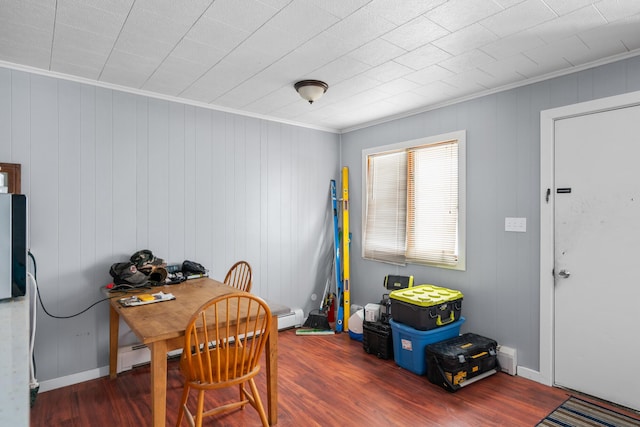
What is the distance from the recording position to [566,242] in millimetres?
2756

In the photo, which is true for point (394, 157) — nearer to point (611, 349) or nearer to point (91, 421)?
point (611, 349)

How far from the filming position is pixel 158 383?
1.86m

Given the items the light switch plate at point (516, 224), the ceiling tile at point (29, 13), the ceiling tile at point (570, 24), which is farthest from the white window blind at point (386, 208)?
the ceiling tile at point (29, 13)

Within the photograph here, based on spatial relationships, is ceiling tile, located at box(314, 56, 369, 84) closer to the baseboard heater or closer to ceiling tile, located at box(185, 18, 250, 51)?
ceiling tile, located at box(185, 18, 250, 51)

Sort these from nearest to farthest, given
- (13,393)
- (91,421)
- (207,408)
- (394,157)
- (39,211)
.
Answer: (13,393)
(91,421)
(207,408)
(39,211)
(394,157)

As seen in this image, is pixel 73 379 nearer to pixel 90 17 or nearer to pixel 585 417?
pixel 90 17

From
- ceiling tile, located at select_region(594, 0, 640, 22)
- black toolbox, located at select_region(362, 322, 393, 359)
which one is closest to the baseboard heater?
black toolbox, located at select_region(362, 322, 393, 359)

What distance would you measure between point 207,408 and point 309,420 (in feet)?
2.43

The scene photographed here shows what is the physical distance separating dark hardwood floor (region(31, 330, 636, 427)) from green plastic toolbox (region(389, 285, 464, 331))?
45 centimetres

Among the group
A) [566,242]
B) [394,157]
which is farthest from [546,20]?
[394,157]

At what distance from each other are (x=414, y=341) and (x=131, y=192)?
2761 millimetres

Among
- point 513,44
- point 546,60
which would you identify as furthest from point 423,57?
point 546,60

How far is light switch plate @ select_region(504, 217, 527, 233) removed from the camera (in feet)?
9.81

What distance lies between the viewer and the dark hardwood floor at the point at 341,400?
238cm
